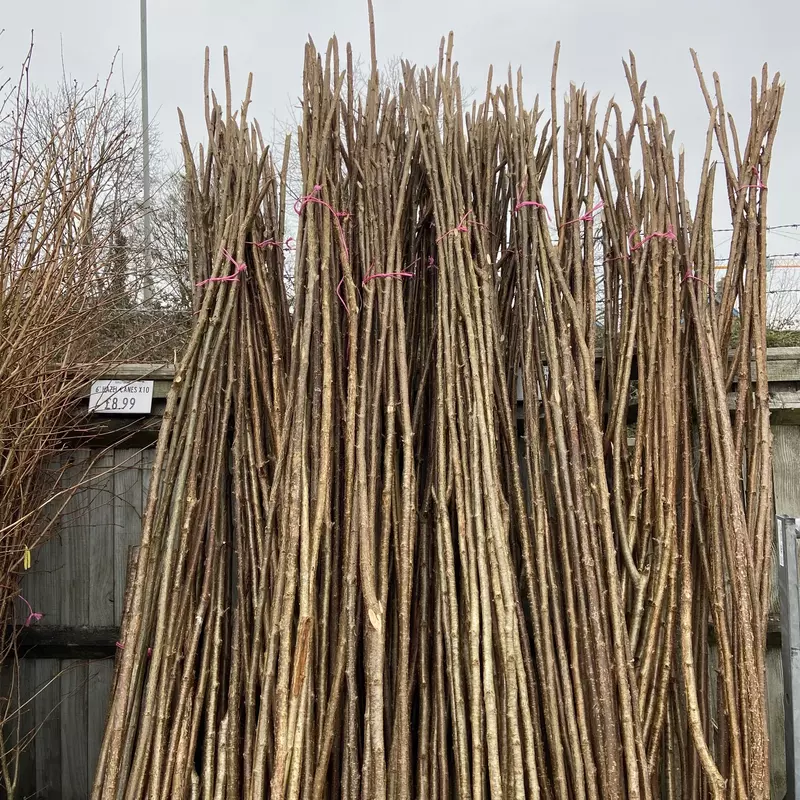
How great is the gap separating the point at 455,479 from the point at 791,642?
1.04m

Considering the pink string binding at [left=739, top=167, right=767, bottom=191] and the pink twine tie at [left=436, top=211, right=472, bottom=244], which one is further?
the pink string binding at [left=739, top=167, right=767, bottom=191]

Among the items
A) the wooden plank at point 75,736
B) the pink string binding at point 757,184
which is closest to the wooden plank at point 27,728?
the wooden plank at point 75,736

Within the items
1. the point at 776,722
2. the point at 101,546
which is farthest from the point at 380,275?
the point at 776,722

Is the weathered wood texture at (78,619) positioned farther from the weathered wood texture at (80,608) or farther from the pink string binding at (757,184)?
the pink string binding at (757,184)

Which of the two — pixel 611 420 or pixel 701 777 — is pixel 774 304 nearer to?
pixel 611 420

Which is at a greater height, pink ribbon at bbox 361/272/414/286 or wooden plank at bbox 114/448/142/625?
pink ribbon at bbox 361/272/414/286

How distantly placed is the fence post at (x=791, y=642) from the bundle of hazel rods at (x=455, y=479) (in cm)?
9

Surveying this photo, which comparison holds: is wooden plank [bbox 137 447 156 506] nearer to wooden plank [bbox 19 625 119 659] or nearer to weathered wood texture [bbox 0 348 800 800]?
weathered wood texture [bbox 0 348 800 800]

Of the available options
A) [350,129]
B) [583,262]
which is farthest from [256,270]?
[583,262]

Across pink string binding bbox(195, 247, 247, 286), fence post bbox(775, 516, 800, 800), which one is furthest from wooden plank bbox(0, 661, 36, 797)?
fence post bbox(775, 516, 800, 800)

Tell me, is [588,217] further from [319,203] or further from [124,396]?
[124,396]

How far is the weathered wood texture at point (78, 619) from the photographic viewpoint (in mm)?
2369

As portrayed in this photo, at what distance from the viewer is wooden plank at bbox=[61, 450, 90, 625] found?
2.40 m

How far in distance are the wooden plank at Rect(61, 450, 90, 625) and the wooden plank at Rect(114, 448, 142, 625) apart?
0.36 feet
